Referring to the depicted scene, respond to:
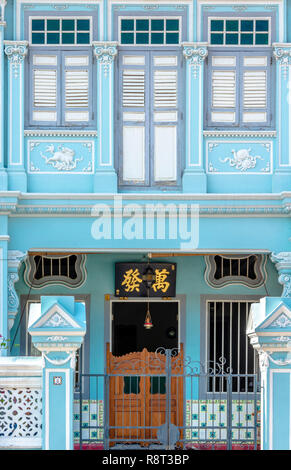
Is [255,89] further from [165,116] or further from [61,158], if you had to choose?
[61,158]

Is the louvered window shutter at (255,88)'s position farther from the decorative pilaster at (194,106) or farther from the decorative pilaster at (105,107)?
the decorative pilaster at (105,107)

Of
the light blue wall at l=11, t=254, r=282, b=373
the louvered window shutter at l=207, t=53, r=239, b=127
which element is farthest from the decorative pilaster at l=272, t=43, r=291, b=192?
the light blue wall at l=11, t=254, r=282, b=373

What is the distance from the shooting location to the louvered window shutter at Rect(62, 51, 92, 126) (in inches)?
444

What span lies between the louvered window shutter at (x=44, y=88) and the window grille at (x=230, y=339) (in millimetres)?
3839

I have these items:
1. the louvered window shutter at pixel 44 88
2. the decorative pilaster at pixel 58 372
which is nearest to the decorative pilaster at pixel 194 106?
the louvered window shutter at pixel 44 88

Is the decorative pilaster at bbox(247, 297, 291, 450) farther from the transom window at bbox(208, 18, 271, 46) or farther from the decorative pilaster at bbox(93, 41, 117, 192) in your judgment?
the transom window at bbox(208, 18, 271, 46)

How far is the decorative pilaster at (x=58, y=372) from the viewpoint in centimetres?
770

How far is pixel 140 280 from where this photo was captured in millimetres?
11977


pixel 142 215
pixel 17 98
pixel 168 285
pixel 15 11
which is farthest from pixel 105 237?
pixel 15 11

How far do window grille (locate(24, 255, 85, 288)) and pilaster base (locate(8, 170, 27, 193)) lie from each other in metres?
1.56

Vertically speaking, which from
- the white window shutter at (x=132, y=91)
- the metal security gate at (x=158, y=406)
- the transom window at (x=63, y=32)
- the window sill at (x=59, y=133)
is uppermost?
the transom window at (x=63, y=32)

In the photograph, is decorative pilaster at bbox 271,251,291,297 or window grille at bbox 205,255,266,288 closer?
decorative pilaster at bbox 271,251,291,297

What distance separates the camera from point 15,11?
36.9 feet

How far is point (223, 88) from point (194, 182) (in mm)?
1497
